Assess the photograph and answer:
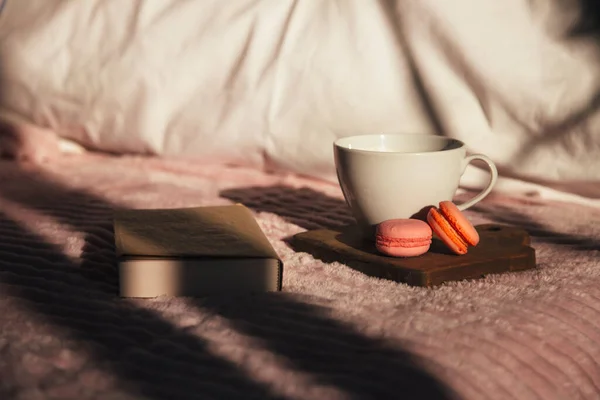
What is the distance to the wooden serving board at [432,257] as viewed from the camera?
725 millimetres

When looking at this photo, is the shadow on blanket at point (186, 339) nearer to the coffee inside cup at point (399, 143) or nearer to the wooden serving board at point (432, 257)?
the wooden serving board at point (432, 257)

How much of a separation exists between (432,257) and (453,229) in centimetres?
3

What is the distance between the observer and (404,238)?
74cm

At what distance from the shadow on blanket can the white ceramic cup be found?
156mm

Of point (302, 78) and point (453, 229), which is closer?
point (453, 229)

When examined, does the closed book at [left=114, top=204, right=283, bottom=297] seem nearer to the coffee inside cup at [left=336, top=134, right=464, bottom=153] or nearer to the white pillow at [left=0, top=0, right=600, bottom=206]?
the coffee inside cup at [left=336, top=134, right=464, bottom=153]

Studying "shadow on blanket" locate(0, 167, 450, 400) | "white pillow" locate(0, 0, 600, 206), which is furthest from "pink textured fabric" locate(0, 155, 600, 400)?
"white pillow" locate(0, 0, 600, 206)

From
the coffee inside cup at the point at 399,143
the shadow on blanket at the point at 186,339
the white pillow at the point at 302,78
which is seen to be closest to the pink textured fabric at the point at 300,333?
the shadow on blanket at the point at 186,339

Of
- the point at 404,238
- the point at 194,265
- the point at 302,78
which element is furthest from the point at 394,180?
the point at 302,78

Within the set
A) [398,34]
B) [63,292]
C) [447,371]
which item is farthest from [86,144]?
[447,371]

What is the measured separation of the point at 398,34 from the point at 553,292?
1.86 feet

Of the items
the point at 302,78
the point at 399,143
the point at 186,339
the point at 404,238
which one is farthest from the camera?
the point at 302,78

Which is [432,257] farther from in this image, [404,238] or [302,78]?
[302,78]

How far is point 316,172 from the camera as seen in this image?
1223 millimetres
